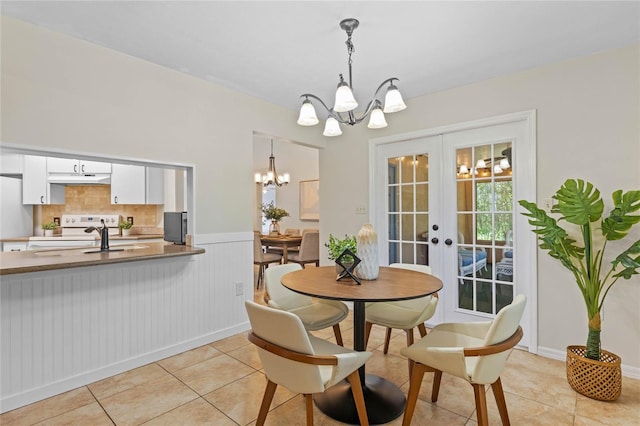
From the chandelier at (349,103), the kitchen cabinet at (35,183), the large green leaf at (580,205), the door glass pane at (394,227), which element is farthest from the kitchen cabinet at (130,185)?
the large green leaf at (580,205)

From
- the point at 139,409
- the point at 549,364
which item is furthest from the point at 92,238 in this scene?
the point at 549,364

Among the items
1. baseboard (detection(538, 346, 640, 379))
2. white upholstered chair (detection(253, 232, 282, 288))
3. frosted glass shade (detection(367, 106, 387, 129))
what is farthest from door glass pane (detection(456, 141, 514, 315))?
white upholstered chair (detection(253, 232, 282, 288))

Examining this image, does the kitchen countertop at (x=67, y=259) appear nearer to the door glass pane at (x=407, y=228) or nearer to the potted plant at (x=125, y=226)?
the potted plant at (x=125, y=226)

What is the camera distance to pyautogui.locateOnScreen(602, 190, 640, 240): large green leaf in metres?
2.05

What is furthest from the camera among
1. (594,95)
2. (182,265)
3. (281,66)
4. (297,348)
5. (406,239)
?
(406,239)

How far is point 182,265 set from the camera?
2.88m

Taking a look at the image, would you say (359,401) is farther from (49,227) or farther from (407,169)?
(49,227)

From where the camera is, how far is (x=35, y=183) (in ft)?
14.2

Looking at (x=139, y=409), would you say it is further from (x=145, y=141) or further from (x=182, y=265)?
(x=145, y=141)

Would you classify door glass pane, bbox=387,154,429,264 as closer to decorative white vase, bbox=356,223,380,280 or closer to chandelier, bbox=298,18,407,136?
chandelier, bbox=298,18,407,136

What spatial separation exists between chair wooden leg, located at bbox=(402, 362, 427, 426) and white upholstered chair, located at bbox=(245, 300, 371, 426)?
0.32m

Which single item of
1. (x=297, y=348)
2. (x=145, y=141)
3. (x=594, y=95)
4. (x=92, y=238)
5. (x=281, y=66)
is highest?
(x=281, y=66)

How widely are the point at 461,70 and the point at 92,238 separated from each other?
4.74 m

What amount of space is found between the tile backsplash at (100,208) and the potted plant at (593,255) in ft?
15.6
